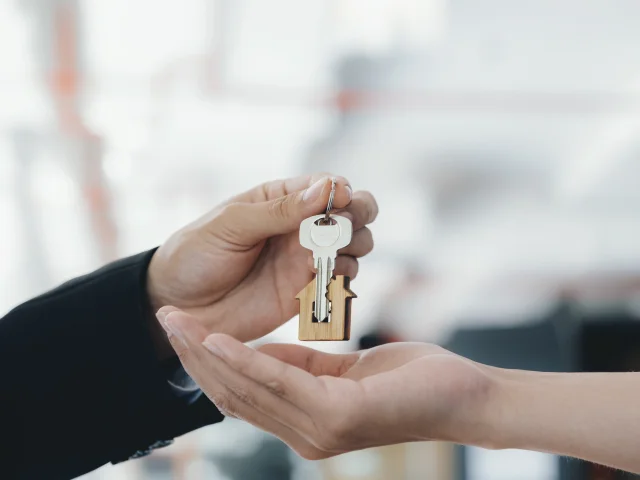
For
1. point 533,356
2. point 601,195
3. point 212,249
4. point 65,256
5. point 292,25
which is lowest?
point 533,356

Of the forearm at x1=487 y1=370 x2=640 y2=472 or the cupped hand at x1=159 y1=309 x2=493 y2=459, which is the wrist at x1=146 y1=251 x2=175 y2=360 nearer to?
the cupped hand at x1=159 y1=309 x2=493 y2=459

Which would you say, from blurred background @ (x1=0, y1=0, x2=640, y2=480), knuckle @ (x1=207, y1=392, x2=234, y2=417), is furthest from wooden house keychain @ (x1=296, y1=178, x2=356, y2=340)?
blurred background @ (x1=0, y1=0, x2=640, y2=480)

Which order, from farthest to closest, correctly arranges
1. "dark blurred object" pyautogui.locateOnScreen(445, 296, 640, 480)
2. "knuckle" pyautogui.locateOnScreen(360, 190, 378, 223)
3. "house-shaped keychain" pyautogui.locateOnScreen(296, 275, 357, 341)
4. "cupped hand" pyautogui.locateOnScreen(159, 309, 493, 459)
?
"dark blurred object" pyautogui.locateOnScreen(445, 296, 640, 480) < "knuckle" pyautogui.locateOnScreen(360, 190, 378, 223) < "house-shaped keychain" pyautogui.locateOnScreen(296, 275, 357, 341) < "cupped hand" pyautogui.locateOnScreen(159, 309, 493, 459)

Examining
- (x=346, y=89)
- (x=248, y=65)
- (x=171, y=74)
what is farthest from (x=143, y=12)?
(x=346, y=89)

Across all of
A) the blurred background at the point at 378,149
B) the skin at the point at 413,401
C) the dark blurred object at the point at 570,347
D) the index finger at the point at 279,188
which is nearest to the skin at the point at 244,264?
the index finger at the point at 279,188

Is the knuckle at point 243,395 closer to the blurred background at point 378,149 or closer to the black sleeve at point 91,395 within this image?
the black sleeve at point 91,395

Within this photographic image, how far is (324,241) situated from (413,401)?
0.24 meters

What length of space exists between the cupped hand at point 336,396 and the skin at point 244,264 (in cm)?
20

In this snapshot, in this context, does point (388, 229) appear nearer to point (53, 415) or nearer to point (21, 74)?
point (21, 74)

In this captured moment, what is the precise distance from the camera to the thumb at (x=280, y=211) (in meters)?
0.83

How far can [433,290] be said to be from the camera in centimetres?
256

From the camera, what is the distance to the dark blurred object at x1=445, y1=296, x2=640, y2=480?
2.29 meters

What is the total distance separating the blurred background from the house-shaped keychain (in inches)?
60.0

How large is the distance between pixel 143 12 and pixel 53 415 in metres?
1.76
